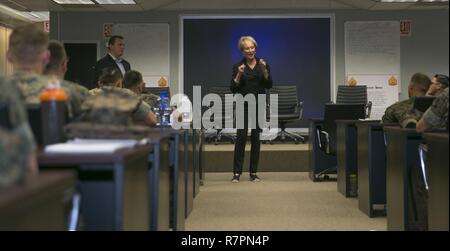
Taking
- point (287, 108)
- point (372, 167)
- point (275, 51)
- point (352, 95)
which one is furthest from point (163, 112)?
point (275, 51)

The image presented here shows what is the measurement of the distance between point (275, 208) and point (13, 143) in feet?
13.5

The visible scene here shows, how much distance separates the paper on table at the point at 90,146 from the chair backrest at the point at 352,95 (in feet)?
23.1

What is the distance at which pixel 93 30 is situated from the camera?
1105cm

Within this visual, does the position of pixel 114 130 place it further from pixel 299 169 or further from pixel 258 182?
pixel 299 169

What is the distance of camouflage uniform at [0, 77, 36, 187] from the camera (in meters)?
1.32

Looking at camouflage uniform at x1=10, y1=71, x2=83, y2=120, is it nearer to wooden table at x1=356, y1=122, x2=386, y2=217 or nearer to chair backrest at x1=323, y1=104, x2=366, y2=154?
wooden table at x1=356, y1=122, x2=386, y2=217

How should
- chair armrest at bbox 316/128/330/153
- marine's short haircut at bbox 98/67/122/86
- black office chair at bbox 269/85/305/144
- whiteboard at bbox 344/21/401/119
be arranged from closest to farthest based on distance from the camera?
marine's short haircut at bbox 98/67/122/86 → chair armrest at bbox 316/128/330/153 → black office chair at bbox 269/85/305/144 → whiteboard at bbox 344/21/401/119

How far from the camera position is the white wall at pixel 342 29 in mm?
10977

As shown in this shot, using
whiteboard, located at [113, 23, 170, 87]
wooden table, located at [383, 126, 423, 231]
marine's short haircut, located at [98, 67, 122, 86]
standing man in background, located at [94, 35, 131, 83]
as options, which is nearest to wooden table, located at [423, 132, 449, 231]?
wooden table, located at [383, 126, 423, 231]

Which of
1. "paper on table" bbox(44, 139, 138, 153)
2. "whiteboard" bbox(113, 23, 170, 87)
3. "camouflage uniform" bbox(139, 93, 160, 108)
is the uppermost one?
"whiteboard" bbox(113, 23, 170, 87)

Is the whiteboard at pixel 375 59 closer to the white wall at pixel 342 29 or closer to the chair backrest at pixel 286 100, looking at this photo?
the white wall at pixel 342 29

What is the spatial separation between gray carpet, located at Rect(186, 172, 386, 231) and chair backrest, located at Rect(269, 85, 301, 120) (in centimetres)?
255
